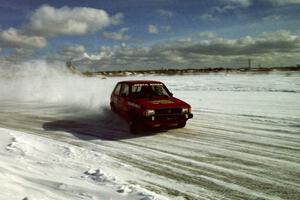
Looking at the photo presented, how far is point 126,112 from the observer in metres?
9.99

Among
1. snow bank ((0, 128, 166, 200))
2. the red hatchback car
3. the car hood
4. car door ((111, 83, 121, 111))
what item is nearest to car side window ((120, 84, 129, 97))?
the red hatchback car

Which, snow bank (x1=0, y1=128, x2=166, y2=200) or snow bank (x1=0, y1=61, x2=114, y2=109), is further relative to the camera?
snow bank (x1=0, y1=61, x2=114, y2=109)

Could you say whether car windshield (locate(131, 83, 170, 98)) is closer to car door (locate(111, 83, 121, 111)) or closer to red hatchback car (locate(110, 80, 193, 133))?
red hatchback car (locate(110, 80, 193, 133))

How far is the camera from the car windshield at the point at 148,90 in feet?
33.6

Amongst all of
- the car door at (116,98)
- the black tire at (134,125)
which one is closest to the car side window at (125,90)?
the car door at (116,98)

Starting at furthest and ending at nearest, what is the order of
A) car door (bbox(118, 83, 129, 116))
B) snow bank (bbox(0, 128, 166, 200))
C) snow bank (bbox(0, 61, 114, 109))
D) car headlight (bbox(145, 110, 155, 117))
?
snow bank (bbox(0, 61, 114, 109)) → car door (bbox(118, 83, 129, 116)) → car headlight (bbox(145, 110, 155, 117)) → snow bank (bbox(0, 128, 166, 200))

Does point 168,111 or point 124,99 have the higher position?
point 124,99

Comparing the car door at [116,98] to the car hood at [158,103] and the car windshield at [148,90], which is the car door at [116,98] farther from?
the car hood at [158,103]

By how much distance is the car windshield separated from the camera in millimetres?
10242

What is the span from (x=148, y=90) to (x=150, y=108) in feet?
5.70

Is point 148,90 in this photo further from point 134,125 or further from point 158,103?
point 134,125

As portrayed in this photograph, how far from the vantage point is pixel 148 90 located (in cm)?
1051

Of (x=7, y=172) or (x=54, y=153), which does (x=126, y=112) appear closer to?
(x=54, y=153)

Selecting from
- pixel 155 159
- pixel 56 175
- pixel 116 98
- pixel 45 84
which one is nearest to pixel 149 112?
pixel 155 159
